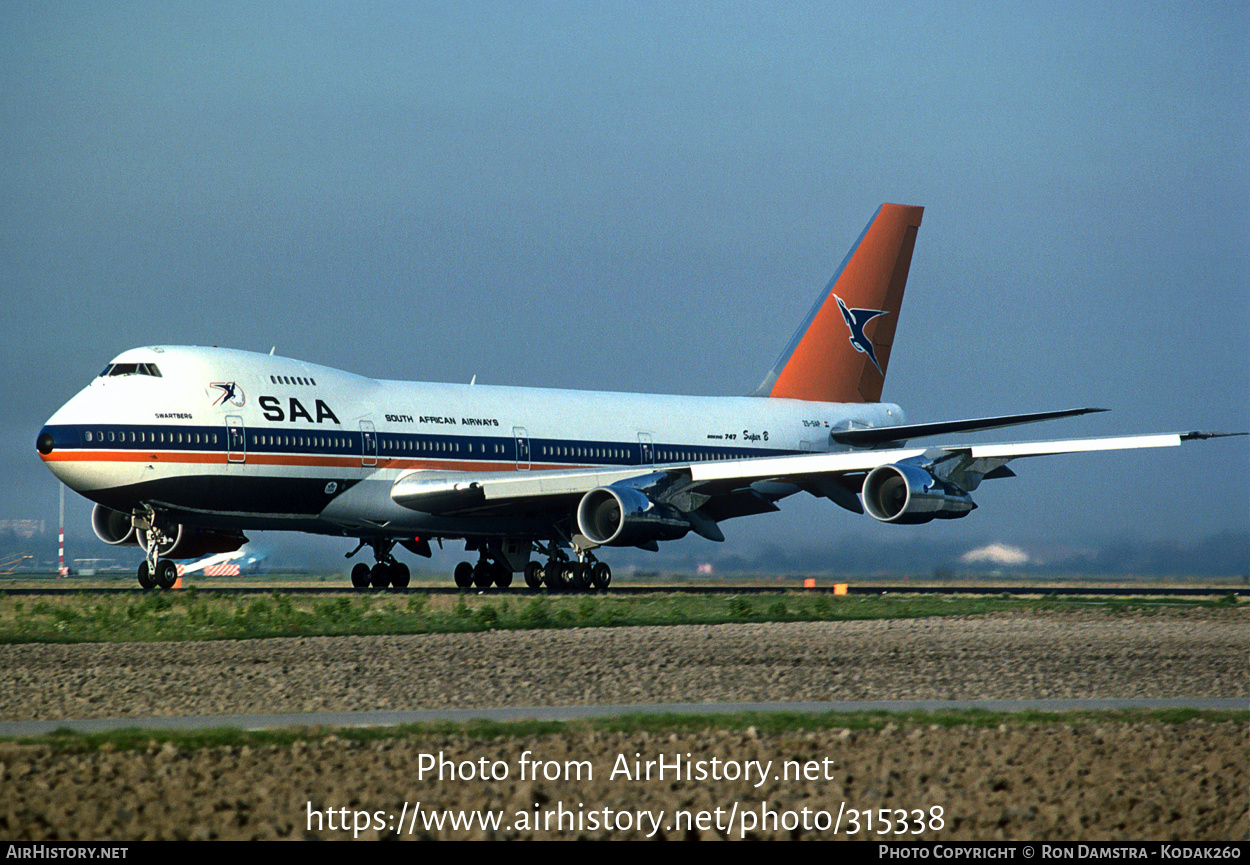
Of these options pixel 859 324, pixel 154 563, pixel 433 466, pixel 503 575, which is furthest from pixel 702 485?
pixel 859 324

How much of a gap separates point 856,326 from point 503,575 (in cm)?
1404

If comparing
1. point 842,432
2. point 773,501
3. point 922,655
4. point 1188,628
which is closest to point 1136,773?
point 922,655

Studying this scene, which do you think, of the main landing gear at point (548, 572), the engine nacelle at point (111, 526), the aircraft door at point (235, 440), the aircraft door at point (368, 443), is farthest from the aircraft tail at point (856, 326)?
the engine nacelle at point (111, 526)

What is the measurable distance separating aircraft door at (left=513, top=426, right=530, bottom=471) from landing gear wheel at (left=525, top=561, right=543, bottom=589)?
2.49 m

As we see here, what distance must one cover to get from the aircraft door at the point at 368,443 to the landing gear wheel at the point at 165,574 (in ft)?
15.5

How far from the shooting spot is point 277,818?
27.8 feet

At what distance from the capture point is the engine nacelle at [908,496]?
3030cm

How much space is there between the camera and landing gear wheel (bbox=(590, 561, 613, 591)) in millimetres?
34375

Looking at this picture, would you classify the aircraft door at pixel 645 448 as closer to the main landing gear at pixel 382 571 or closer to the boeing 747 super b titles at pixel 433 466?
the boeing 747 super b titles at pixel 433 466

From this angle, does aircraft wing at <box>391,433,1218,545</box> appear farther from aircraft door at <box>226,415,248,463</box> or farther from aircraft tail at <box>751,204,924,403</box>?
aircraft tail at <box>751,204,924,403</box>

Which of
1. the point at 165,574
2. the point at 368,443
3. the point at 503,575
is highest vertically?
the point at 368,443

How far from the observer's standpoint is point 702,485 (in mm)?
33156

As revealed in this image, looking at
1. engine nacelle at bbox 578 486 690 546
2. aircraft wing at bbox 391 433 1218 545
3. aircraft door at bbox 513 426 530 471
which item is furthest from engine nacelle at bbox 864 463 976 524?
aircraft door at bbox 513 426 530 471

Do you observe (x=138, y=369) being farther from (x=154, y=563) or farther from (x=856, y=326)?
(x=856, y=326)
